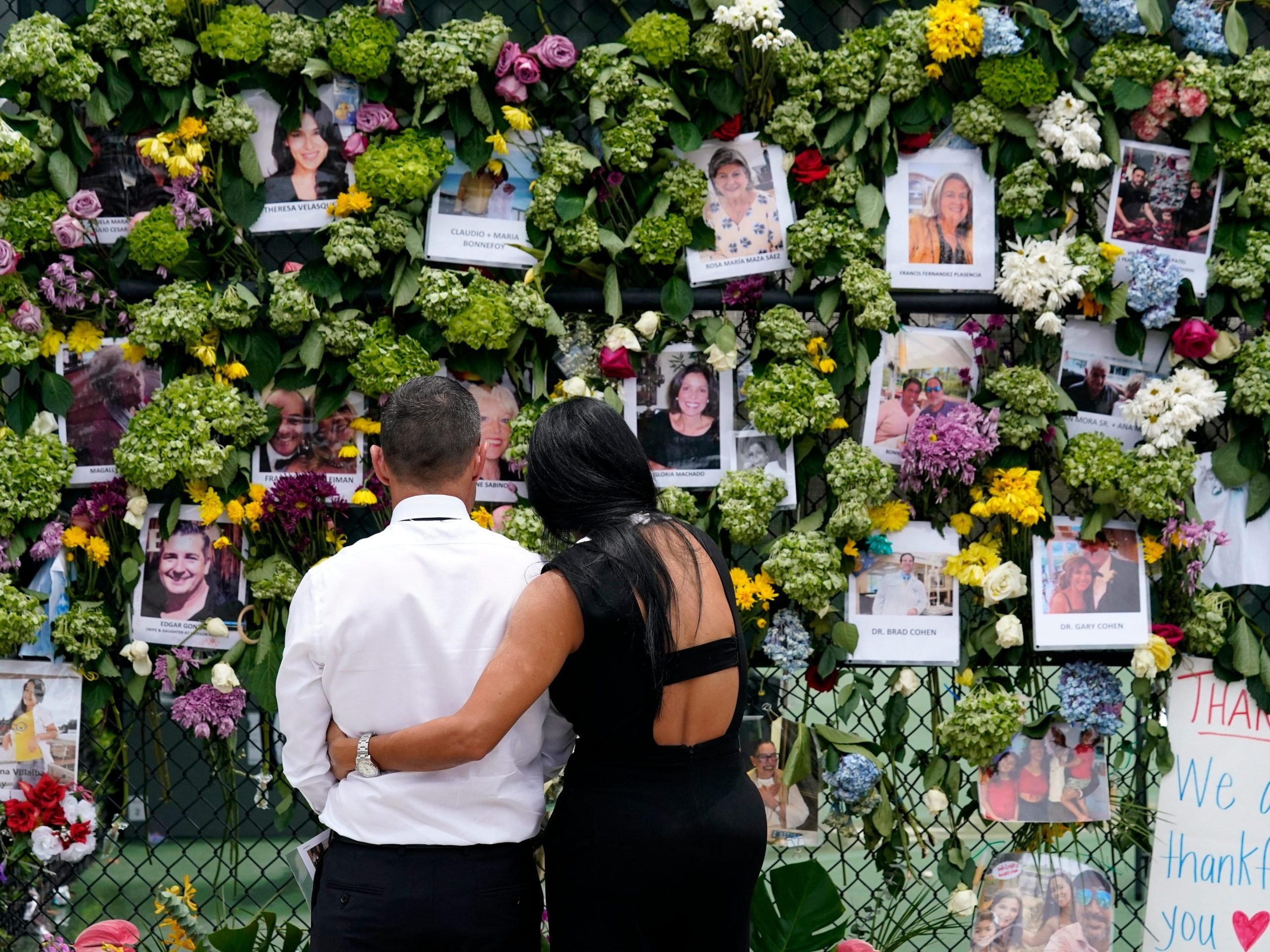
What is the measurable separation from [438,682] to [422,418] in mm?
443

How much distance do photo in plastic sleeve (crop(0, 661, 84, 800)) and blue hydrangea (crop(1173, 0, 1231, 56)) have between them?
10.4 ft

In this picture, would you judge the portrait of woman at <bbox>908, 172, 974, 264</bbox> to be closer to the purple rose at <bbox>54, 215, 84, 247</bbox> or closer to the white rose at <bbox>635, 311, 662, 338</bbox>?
the white rose at <bbox>635, 311, 662, 338</bbox>

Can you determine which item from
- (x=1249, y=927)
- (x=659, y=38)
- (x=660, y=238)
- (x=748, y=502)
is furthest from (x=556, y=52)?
(x=1249, y=927)

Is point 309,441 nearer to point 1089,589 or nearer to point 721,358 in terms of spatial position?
point 721,358

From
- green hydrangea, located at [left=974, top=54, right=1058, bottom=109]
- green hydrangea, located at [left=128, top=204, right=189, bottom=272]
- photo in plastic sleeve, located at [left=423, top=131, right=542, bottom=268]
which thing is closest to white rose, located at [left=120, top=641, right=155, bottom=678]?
green hydrangea, located at [left=128, top=204, right=189, bottom=272]

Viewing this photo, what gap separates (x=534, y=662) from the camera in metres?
1.80

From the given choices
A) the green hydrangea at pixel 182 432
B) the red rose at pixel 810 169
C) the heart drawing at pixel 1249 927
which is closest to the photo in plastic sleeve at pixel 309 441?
the green hydrangea at pixel 182 432

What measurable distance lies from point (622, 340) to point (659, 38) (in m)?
0.72

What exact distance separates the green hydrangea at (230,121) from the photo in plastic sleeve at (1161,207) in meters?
2.13

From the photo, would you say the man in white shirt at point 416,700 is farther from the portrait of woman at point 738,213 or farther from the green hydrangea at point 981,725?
the green hydrangea at point 981,725

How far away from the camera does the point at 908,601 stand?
288 cm

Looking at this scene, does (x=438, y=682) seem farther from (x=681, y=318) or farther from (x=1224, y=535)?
(x=1224, y=535)

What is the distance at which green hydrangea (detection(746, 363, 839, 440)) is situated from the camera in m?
2.76

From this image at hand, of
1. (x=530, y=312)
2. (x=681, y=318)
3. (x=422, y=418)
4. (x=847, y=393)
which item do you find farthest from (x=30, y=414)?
(x=847, y=393)
